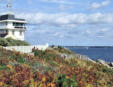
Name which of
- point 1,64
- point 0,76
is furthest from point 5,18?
point 0,76

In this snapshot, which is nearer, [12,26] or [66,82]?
[66,82]

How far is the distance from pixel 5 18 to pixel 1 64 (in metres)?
55.4

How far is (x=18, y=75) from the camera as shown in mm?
9859

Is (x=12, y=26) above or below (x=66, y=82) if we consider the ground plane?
above

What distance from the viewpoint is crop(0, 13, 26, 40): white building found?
65.9 m

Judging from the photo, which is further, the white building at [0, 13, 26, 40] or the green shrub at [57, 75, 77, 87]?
the white building at [0, 13, 26, 40]

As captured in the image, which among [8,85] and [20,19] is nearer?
[8,85]

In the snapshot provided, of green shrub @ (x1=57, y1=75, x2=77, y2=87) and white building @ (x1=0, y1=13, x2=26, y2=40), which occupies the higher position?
white building @ (x1=0, y1=13, x2=26, y2=40)

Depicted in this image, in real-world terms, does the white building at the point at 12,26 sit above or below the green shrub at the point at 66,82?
above

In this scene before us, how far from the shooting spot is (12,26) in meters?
66.2

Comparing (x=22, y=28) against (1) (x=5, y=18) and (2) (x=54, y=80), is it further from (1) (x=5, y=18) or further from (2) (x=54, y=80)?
(2) (x=54, y=80)

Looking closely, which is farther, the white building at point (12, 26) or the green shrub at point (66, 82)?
the white building at point (12, 26)

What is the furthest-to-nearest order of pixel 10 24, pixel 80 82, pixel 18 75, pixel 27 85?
pixel 10 24, pixel 80 82, pixel 18 75, pixel 27 85

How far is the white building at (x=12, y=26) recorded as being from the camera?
65.9 m
